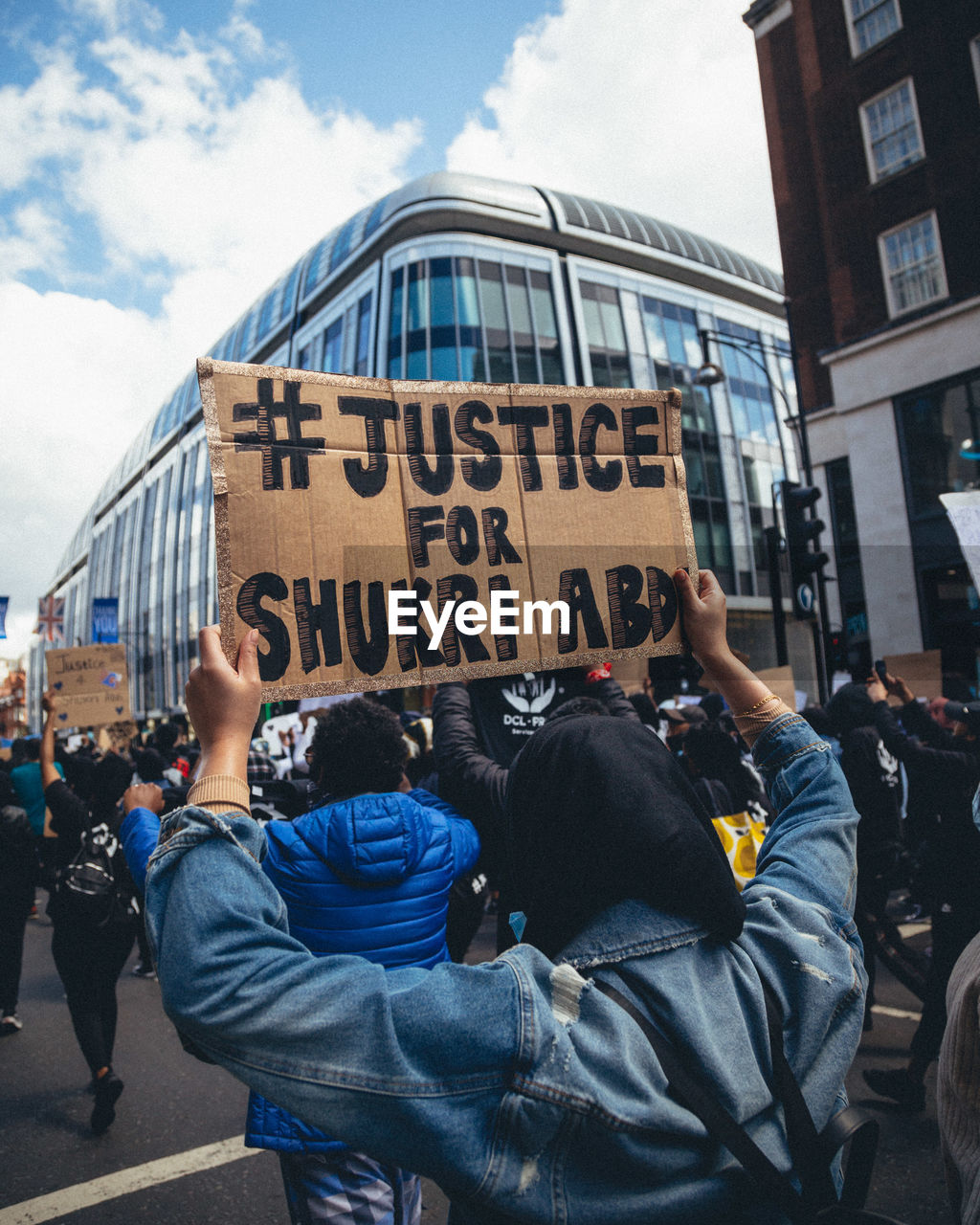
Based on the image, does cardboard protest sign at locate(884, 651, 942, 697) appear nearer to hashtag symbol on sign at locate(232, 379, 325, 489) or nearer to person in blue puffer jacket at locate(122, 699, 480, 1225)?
person in blue puffer jacket at locate(122, 699, 480, 1225)

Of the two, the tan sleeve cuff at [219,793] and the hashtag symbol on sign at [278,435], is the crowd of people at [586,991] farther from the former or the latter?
the hashtag symbol on sign at [278,435]

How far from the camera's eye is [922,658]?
680 cm

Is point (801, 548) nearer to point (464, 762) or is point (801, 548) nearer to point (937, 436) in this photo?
point (464, 762)

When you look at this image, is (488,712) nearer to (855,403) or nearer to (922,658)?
(922,658)

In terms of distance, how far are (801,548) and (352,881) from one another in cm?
703

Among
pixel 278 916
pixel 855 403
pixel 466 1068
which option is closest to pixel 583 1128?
pixel 466 1068

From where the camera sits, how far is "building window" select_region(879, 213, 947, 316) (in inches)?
601

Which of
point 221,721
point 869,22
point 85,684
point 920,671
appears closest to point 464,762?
point 221,721

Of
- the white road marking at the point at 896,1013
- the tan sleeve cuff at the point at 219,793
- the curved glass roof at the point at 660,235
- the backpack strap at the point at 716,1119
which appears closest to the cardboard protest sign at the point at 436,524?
the tan sleeve cuff at the point at 219,793

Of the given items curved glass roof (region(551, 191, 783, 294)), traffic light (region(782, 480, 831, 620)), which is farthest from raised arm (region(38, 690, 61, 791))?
curved glass roof (region(551, 191, 783, 294))

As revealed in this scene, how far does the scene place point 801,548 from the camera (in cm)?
830

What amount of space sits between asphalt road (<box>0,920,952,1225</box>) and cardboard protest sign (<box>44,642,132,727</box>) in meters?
3.72

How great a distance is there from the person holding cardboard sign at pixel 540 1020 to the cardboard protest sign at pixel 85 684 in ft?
27.8

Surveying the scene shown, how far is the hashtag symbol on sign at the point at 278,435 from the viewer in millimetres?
1836
